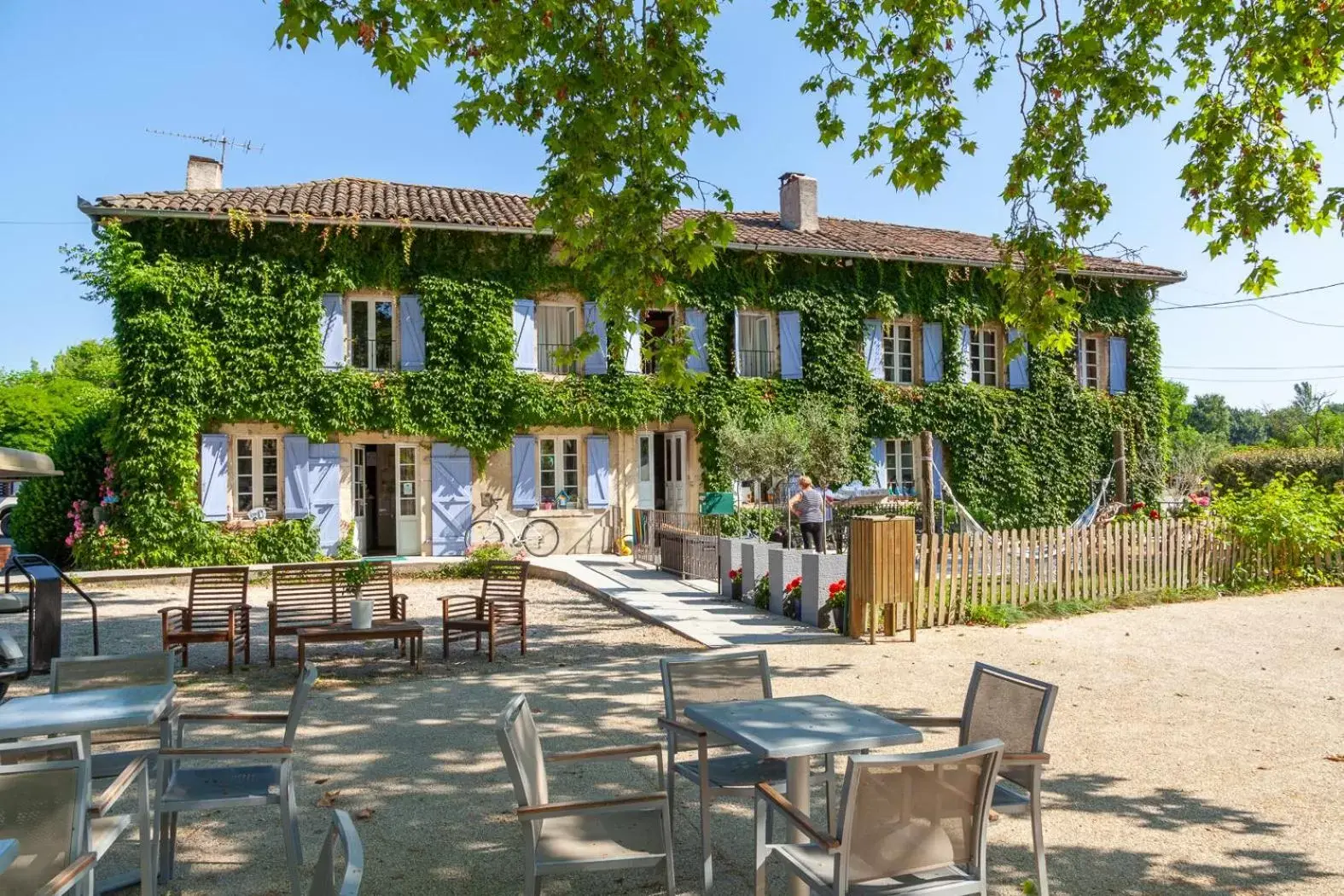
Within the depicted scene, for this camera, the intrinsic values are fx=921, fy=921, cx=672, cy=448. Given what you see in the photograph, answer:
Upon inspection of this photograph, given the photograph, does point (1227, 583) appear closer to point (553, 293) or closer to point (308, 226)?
point (553, 293)

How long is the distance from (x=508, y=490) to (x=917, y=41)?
39.8 feet

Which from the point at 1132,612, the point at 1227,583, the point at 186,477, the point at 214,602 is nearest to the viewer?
the point at 214,602

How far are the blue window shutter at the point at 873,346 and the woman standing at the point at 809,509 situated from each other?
22.0ft

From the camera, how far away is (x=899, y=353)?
20.4 meters

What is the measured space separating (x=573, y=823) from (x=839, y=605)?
6.42m

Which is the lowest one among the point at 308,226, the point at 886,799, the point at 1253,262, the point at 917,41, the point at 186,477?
the point at 886,799

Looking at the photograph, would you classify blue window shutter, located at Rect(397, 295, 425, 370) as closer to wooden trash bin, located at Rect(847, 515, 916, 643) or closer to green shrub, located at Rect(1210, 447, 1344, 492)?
wooden trash bin, located at Rect(847, 515, 916, 643)

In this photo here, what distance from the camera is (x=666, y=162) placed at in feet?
22.4

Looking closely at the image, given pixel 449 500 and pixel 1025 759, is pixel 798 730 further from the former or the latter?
pixel 449 500

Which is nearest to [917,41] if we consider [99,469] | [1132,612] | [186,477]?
[1132,612]

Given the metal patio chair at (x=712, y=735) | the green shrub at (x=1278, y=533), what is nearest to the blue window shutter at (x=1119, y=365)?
the green shrub at (x=1278, y=533)

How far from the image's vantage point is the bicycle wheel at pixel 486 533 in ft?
56.0

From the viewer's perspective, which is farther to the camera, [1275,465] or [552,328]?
[1275,465]

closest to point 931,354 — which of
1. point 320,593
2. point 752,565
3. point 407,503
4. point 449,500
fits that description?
point 752,565
